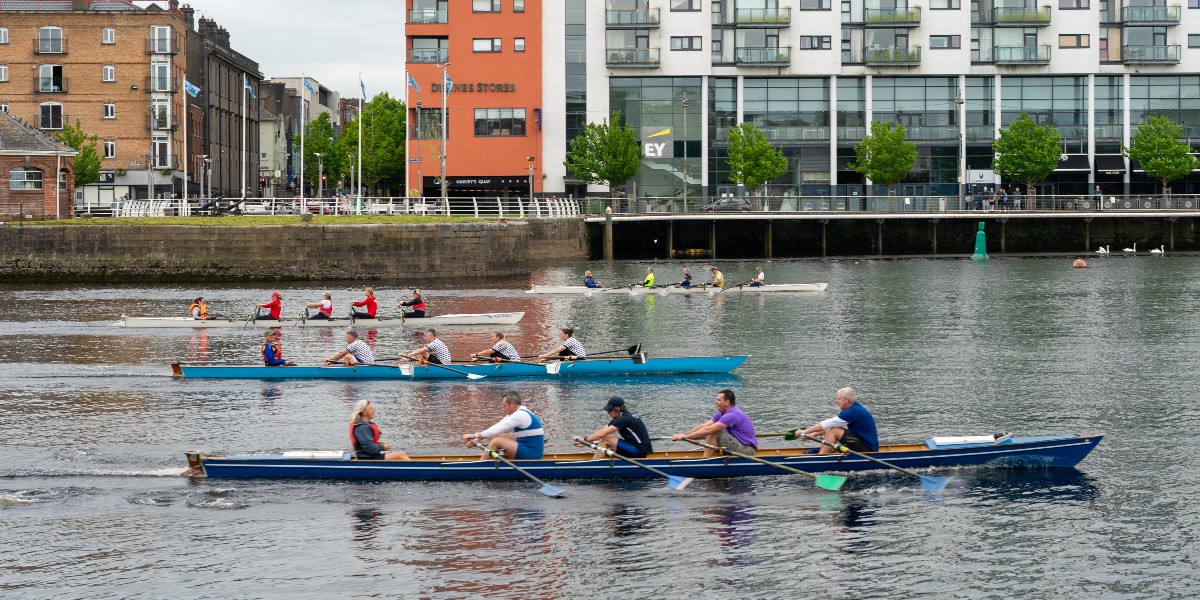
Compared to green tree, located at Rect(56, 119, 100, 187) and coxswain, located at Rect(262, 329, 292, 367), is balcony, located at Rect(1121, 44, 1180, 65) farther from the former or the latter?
Answer: coxswain, located at Rect(262, 329, 292, 367)

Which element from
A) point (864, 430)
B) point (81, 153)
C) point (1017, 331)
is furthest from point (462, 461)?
point (81, 153)

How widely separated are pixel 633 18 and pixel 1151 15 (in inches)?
1538

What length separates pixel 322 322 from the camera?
5006 cm

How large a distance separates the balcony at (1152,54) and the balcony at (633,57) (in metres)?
35.6

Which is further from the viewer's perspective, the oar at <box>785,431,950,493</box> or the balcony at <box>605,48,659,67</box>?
→ the balcony at <box>605,48,659,67</box>

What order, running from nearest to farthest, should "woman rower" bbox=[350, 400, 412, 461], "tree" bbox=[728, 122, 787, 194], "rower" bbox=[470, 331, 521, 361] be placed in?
"woman rower" bbox=[350, 400, 412, 461]
"rower" bbox=[470, 331, 521, 361]
"tree" bbox=[728, 122, 787, 194]

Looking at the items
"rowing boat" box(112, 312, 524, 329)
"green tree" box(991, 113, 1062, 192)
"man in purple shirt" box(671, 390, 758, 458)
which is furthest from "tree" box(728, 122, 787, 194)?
"man in purple shirt" box(671, 390, 758, 458)

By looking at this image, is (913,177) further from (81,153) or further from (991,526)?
(991,526)

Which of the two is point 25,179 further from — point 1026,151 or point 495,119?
point 1026,151

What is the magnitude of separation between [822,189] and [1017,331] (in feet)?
193

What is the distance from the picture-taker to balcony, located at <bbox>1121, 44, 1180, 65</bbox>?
348 ft

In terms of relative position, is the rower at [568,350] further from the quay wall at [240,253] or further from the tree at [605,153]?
the tree at [605,153]

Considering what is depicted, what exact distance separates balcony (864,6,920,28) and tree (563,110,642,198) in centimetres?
2014

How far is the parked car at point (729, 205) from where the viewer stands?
100 meters
